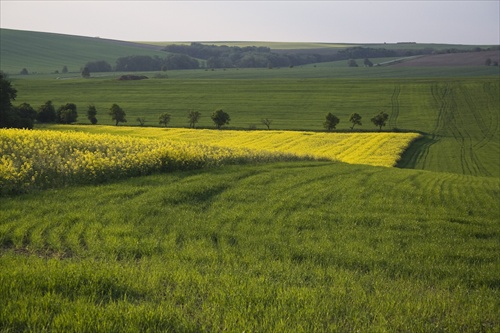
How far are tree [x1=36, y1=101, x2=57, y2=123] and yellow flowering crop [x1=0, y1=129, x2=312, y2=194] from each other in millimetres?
35055

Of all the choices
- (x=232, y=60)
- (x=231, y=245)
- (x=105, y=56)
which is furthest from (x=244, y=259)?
(x=232, y=60)

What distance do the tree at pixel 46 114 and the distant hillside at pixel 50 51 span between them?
83.7 m

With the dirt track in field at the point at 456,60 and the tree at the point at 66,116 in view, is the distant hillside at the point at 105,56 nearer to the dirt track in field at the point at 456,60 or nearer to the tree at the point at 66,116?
the dirt track in field at the point at 456,60

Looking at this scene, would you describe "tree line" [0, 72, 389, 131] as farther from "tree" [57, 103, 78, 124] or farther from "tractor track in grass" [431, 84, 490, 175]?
"tractor track in grass" [431, 84, 490, 175]

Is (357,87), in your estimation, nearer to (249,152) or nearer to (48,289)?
(249,152)

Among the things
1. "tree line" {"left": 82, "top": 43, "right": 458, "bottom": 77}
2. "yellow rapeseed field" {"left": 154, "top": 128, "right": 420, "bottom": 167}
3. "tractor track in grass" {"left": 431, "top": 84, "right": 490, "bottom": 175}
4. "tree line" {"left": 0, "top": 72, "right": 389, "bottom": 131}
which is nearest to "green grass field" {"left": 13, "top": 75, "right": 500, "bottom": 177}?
"tractor track in grass" {"left": 431, "top": 84, "right": 490, "bottom": 175}

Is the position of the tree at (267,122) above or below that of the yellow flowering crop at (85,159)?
below

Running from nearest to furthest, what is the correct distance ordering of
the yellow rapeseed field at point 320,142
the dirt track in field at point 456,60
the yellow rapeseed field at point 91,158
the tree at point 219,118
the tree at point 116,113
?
the yellow rapeseed field at point 91,158, the yellow rapeseed field at point 320,142, the tree at point 219,118, the tree at point 116,113, the dirt track in field at point 456,60

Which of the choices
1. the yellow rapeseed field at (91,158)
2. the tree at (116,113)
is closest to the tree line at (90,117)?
the tree at (116,113)

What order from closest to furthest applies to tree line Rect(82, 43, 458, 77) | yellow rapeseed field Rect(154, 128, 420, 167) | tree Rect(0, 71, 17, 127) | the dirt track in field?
tree Rect(0, 71, 17, 127)
yellow rapeseed field Rect(154, 128, 420, 167)
the dirt track in field
tree line Rect(82, 43, 458, 77)

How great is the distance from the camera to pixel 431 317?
243 inches

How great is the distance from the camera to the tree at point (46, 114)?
185 feet

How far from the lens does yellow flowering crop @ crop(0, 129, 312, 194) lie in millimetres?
15398

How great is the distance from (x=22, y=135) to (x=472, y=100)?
267ft
